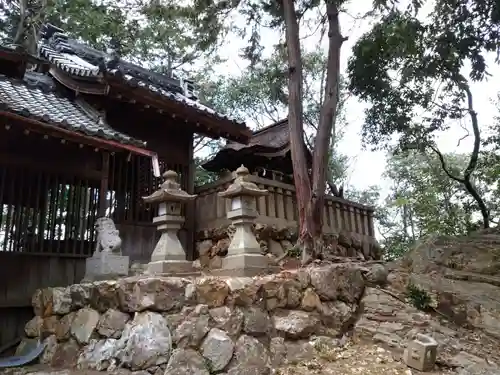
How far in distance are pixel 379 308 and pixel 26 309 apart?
558cm

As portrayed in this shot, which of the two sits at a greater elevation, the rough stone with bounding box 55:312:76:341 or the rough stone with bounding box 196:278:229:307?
the rough stone with bounding box 196:278:229:307

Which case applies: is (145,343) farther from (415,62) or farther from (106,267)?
(415,62)

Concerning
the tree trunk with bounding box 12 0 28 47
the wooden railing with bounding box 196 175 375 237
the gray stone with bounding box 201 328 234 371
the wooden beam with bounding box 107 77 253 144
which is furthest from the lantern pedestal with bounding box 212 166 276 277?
the tree trunk with bounding box 12 0 28 47

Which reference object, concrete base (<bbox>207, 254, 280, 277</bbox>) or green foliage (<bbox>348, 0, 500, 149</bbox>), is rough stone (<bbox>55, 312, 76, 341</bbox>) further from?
green foliage (<bbox>348, 0, 500, 149</bbox>)

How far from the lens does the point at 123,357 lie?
4.57 meters

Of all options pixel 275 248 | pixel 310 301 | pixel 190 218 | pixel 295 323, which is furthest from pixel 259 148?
pixel 295 323

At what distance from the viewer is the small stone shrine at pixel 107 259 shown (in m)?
6.08

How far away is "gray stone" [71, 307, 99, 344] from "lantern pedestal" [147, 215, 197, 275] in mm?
887

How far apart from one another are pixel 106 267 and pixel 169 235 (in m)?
1.16

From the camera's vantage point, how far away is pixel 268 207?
9219 millimetres

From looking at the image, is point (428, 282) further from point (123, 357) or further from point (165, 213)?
point (123, 357)

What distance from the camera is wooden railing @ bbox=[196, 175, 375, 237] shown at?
30.0 feet

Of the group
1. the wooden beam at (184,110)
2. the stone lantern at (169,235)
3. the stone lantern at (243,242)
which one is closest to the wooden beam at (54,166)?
the wooden beam at (184,110)

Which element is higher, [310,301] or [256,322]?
[310,301]
